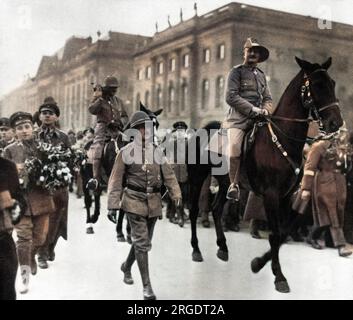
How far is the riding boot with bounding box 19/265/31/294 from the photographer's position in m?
4.61

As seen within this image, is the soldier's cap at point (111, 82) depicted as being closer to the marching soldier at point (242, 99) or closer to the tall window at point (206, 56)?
the tall window at point (206, 56)

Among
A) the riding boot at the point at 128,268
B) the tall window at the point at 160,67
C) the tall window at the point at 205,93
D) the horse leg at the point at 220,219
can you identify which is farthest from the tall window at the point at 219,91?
the riding boot at the point at 128,268

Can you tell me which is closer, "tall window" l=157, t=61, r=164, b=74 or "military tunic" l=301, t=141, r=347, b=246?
"military tunic" l=301, t=141, r=347, b=246

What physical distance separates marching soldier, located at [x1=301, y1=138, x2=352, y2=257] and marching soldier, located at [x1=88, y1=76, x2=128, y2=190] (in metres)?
2.98

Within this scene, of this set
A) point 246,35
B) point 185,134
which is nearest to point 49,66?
point 185,134

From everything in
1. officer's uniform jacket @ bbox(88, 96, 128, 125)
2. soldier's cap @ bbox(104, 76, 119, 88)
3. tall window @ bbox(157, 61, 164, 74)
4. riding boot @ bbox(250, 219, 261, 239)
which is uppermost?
tall window @ bbox(157, 61, 164, 74)

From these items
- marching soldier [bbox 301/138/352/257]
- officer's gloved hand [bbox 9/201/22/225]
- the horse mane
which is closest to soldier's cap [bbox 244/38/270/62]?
the horse mane

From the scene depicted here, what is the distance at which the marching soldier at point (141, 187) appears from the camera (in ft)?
14.5

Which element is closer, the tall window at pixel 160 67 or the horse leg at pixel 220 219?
the horse leg at pixel 220 219

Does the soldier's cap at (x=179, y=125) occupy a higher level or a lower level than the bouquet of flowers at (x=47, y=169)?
higher

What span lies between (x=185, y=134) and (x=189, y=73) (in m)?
1.04

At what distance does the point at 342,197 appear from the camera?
21.9 ft

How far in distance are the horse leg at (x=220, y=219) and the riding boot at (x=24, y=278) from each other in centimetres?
252

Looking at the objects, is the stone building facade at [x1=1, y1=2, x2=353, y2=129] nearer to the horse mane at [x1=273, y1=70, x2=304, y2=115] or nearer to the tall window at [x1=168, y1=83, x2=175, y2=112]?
the tall window at [x1=168, y1=83, x2=175, y2=112]
